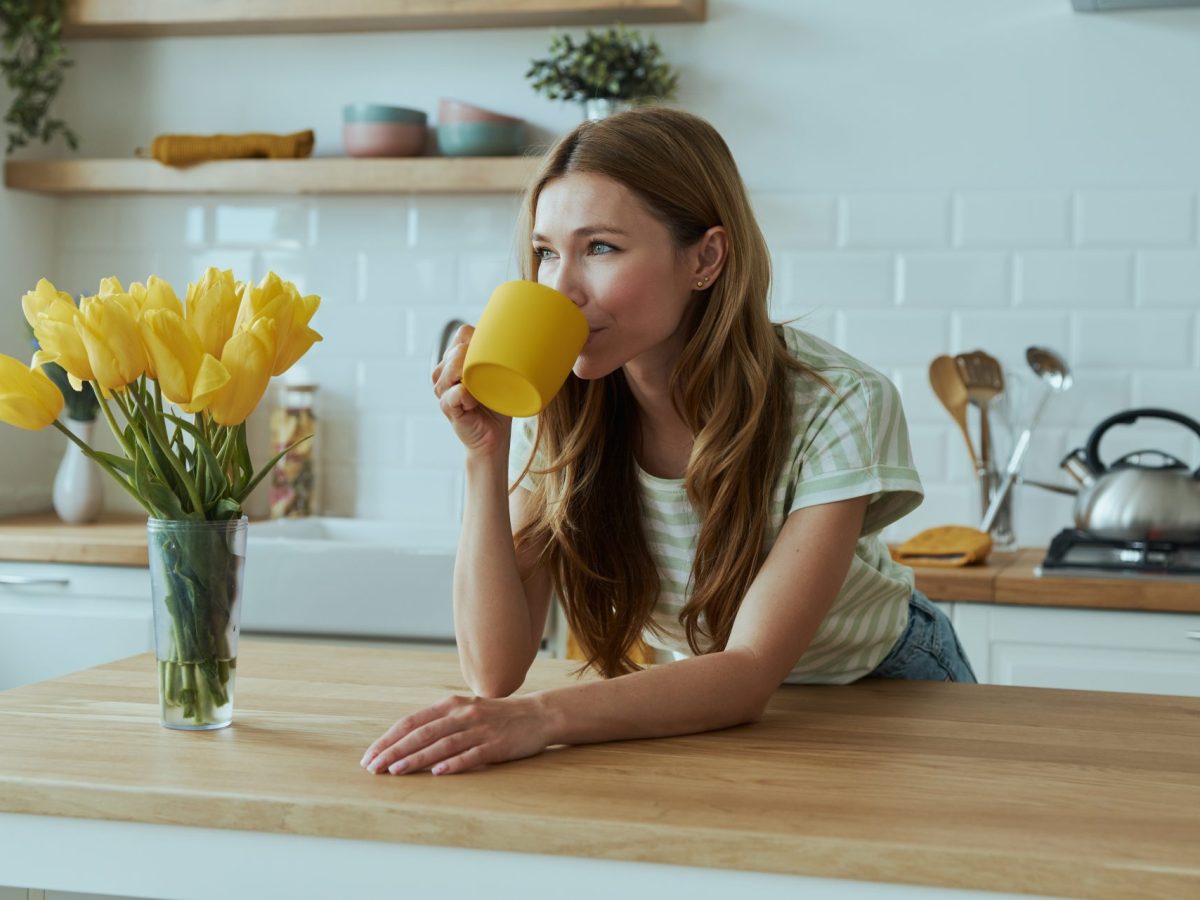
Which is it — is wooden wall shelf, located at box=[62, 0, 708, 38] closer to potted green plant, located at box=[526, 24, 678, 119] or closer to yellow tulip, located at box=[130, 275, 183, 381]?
potted green plant, located at box=[526, 24, 678, 119]

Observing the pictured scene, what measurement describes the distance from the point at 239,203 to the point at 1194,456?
2203 mm

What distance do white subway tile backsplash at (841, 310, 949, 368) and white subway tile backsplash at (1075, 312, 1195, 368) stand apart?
0.95 feet

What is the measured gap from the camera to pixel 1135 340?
2867 millimetres

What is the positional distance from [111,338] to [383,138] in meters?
2.07

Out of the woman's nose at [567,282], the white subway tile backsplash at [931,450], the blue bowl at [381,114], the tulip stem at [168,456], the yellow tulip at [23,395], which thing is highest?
the blue bowl at [381,114]

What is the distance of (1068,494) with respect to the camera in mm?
2848

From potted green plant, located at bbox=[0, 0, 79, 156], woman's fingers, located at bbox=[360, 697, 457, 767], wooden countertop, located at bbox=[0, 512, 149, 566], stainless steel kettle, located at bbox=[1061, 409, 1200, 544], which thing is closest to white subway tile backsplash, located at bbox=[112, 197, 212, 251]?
potted green plant, located at bbox=[0, 0, 79, 156]

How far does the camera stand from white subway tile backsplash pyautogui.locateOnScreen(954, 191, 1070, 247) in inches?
114

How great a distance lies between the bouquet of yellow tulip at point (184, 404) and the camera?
1.06 metres

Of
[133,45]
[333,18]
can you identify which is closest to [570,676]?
[333,18]

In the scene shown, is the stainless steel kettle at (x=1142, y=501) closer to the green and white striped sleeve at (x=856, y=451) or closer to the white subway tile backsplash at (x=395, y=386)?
the green and white striped sleeve at (x=856, y=451)

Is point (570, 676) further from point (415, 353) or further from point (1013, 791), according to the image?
point (415, 353)

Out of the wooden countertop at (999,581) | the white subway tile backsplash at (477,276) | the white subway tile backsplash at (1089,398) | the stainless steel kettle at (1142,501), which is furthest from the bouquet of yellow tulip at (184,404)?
the white subway tile backsplash at (1089,398)

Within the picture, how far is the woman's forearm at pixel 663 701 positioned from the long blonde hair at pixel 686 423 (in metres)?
0.20
